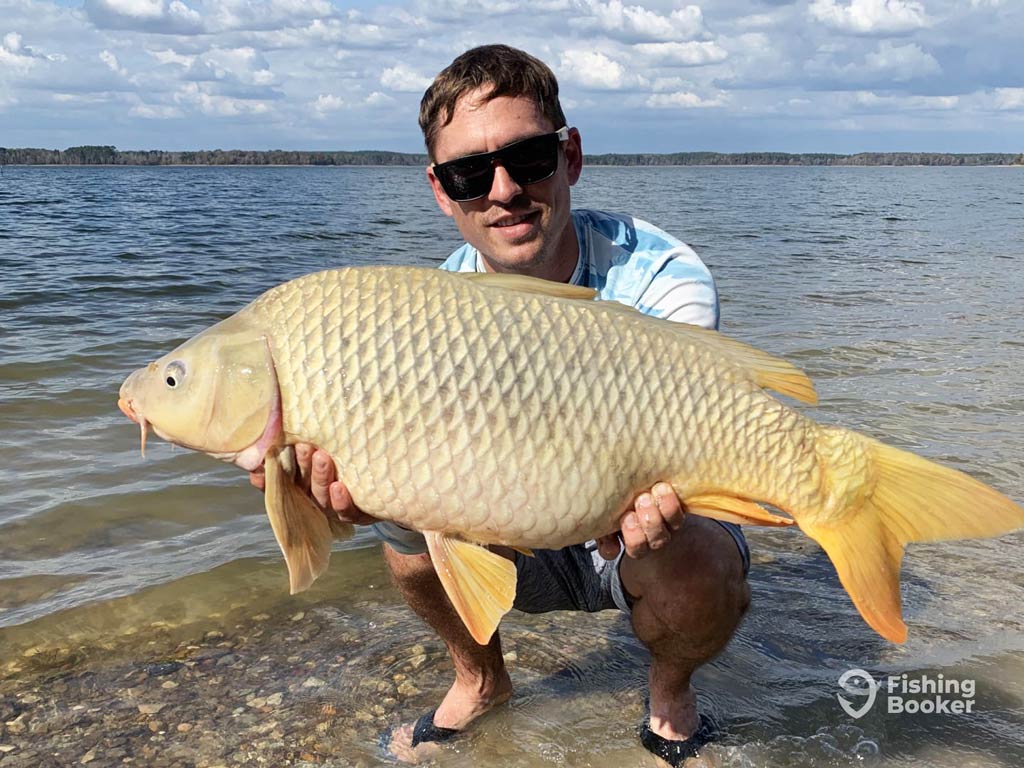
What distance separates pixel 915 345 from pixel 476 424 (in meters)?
7.32

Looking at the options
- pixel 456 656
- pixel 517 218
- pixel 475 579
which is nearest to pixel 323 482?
pixel 475 579

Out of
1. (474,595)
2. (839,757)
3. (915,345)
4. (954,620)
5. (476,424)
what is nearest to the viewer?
(476,424)

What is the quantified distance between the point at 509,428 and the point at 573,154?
4.97 ft

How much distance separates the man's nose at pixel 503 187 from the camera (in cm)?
297

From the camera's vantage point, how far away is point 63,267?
13.4 m

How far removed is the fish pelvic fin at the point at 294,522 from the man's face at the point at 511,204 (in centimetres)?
109

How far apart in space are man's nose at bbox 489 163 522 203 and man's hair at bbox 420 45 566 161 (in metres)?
0.25

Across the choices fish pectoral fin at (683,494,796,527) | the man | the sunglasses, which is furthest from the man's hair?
fish pectoral fin at (683,494,796,527)

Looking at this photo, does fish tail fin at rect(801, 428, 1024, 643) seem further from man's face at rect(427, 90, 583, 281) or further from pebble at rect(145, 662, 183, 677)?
pebble at rect(145, 662, 183, 677)

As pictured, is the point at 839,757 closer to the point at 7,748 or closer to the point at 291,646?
the point at 291,646

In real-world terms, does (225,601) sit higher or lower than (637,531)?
lower

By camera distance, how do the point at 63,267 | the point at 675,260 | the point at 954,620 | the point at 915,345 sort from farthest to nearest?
the point at 63,267 → the point at 915,345 → the point at 954,620 → the point at 675,260

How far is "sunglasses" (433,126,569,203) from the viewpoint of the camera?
118 inches

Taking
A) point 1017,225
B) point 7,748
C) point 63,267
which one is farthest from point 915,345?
point 1017,225
